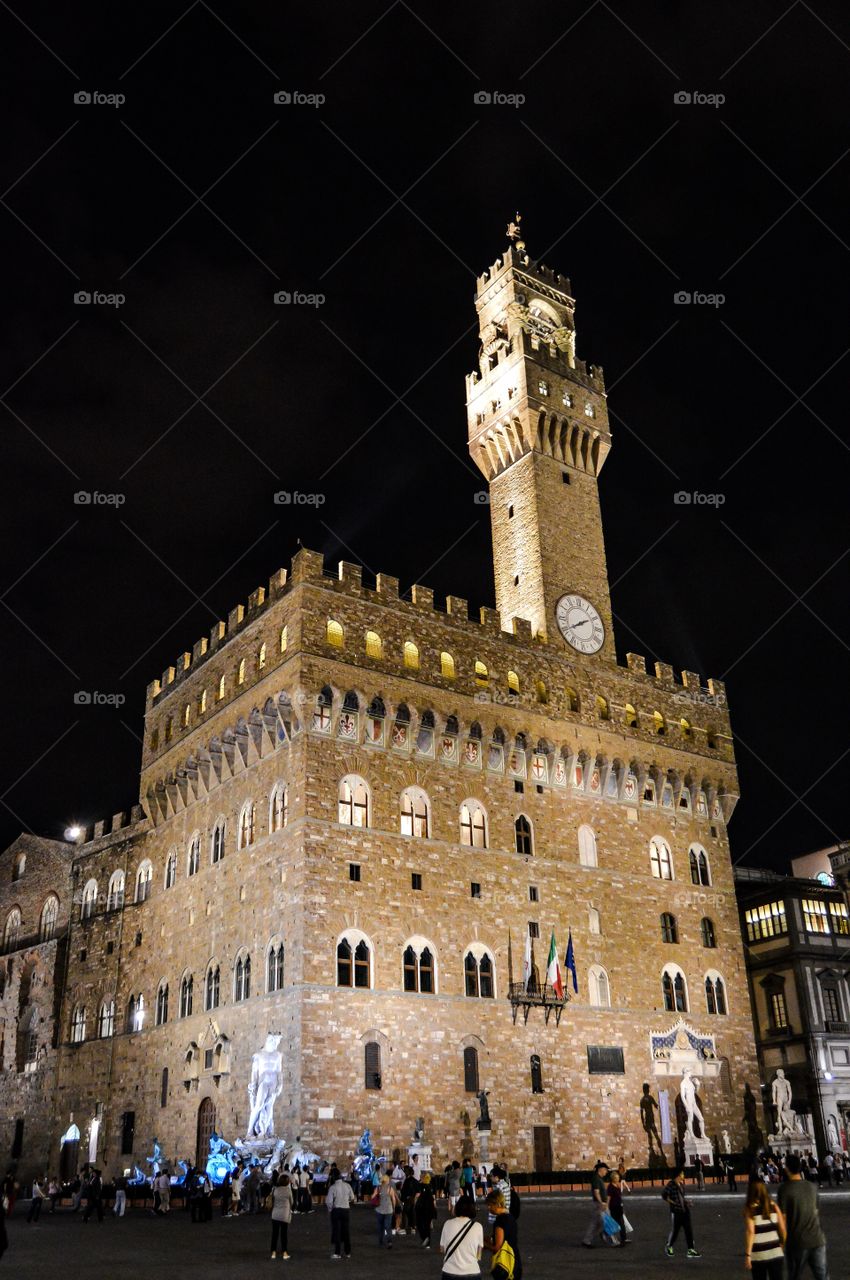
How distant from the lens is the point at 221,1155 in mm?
31109

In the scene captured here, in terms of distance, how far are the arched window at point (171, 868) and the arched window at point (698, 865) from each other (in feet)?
68.6

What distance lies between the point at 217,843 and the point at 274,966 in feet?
22.5

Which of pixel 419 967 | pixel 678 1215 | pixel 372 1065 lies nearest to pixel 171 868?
pixel 419 967

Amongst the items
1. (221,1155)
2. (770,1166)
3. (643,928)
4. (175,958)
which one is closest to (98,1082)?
(175,958)

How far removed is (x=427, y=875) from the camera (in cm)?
3644

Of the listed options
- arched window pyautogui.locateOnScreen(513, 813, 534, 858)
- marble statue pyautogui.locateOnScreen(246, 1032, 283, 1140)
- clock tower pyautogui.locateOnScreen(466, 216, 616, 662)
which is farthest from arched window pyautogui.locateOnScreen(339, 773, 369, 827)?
clock tower pyautogui.locateOnScreen(466, 216, 616, 662)

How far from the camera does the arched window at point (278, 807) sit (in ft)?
117

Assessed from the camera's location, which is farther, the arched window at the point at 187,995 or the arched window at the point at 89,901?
the arched window at the point at 89,901

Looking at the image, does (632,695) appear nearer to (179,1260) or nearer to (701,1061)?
(701,1061)

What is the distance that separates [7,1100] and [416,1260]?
115 feet

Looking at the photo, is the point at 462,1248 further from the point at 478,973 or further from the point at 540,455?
the point at 540,455

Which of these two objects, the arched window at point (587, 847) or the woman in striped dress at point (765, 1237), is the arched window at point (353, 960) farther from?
the woman in striped dress at point (765, 1237)

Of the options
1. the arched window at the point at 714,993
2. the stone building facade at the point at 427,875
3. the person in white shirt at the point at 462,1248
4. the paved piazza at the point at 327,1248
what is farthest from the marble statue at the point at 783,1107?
the person in white shirt at the point at 462,1248

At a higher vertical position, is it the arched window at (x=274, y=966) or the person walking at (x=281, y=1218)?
the arched window at (x=274, y=966)
